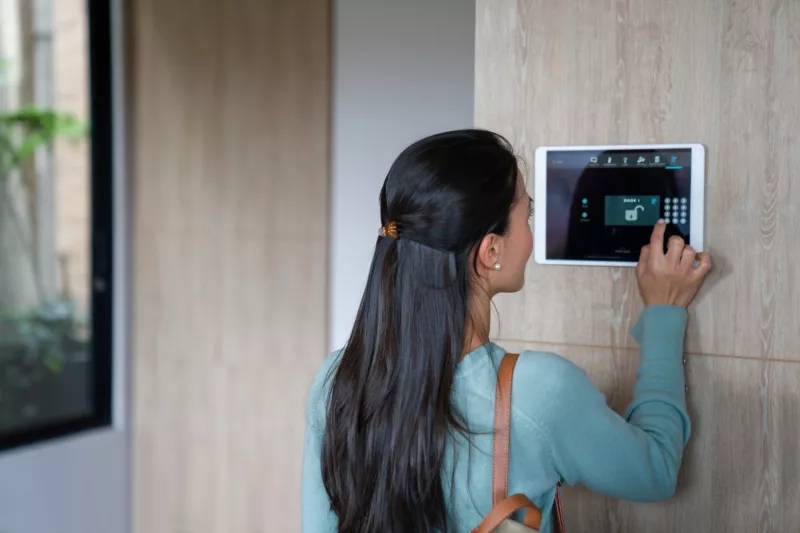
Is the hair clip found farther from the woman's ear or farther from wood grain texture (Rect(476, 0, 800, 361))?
wood grain texture (Rect(476, 0, 800, 361))

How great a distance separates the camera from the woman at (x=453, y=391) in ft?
3.59

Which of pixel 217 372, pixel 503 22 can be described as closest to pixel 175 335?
pixel 217 372

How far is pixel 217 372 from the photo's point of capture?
314 centimetres

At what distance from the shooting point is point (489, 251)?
117 centimetres

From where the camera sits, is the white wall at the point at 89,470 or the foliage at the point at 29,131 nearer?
the white wall at the point at 89,470

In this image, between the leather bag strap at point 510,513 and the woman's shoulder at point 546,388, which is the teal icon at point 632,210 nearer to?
the woman's shoulder at point 546,388

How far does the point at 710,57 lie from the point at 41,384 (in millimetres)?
2767

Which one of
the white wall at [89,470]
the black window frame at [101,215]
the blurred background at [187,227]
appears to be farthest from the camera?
the black window frame at [101,215]

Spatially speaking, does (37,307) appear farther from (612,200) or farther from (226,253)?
(612,200)

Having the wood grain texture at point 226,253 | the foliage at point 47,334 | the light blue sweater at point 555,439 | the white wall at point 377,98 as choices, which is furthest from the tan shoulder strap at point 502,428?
the foliage at point 47,334

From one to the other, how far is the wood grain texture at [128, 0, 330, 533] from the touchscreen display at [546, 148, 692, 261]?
4.97ft

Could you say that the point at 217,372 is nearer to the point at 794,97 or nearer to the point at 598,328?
the point at 598,328

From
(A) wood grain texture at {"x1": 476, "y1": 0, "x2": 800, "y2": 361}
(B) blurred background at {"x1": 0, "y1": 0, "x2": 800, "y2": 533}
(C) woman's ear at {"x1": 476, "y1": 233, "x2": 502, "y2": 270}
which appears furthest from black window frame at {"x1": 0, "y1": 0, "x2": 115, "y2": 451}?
(C) woman's ear at {"x1": 476, "y1": 233, "x2": 502, "y2": 270}

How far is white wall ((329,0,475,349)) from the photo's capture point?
269cm
